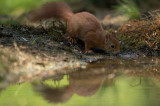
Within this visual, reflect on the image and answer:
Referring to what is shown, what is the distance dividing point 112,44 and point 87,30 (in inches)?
24.6

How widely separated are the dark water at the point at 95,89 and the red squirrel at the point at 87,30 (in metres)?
1.14

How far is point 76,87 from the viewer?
152 inches

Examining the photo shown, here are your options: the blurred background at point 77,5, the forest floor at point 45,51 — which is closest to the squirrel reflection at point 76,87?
the forest floor at point 45,51

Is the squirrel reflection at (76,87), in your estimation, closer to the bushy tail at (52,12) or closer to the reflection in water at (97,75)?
the reflection in water at (97,75)

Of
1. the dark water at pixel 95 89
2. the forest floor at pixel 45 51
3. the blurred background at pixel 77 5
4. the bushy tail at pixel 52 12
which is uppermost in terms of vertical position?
the blurred background at pixel 77 5

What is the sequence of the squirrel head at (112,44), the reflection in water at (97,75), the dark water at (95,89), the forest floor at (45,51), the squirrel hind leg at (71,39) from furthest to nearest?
the squirrel hind leg at (71,39), the squirrel head at (112,44), the forest floor at (45,51), the reflection in water at (97,75), the dark water at (95,89)

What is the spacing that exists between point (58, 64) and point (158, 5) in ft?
33.4

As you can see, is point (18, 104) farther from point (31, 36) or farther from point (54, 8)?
point (54, 8)

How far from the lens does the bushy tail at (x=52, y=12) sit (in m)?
6.78

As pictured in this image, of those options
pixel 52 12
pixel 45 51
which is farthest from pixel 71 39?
pixel 45 51

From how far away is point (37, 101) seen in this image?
124 inches

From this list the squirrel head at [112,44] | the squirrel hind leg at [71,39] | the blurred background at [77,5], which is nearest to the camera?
the squirrel head at [112,44]

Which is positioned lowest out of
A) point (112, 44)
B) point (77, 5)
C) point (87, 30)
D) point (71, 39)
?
point (112, 44)

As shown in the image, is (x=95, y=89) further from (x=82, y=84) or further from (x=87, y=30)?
(x=87, y=30)
